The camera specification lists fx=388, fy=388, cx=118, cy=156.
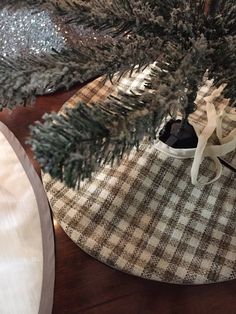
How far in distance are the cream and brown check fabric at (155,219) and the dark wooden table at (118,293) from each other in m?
0.01

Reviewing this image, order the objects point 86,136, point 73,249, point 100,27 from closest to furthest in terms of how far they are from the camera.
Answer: point 86,136 → point 100,27 → point 73,249

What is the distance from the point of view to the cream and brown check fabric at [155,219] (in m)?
0.44

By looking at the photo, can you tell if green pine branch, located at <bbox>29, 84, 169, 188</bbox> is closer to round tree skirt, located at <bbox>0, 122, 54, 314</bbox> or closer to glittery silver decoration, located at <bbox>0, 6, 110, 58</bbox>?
round tree skirt, located at <bbox>0, 122, 54, 314</bbox>

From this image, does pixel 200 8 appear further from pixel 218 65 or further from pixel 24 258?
pixel 24 258

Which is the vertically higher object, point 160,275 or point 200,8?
point 200,8

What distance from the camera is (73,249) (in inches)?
18.1

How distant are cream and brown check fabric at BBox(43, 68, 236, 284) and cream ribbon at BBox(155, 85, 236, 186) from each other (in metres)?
0.01

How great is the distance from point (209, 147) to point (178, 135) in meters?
0.05

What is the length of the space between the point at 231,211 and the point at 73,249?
0.20m

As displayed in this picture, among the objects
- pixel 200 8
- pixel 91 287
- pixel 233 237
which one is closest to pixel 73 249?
pixel 91 287

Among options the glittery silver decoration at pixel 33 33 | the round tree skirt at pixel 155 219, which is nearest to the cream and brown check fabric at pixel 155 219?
the round tree skirt at pixel 155 219

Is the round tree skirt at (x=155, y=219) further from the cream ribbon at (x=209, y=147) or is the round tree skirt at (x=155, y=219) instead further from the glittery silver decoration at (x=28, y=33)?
the glittery silver decoration at (x=28, y=33)

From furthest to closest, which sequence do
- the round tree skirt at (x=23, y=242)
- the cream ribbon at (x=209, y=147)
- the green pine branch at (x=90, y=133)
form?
the cream ribbon at (x=209, y=147)
the round tree skirt at (x=23, y=242)
the green pine branch at (x=90, y=133)

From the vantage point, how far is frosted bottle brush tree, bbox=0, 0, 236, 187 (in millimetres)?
235
